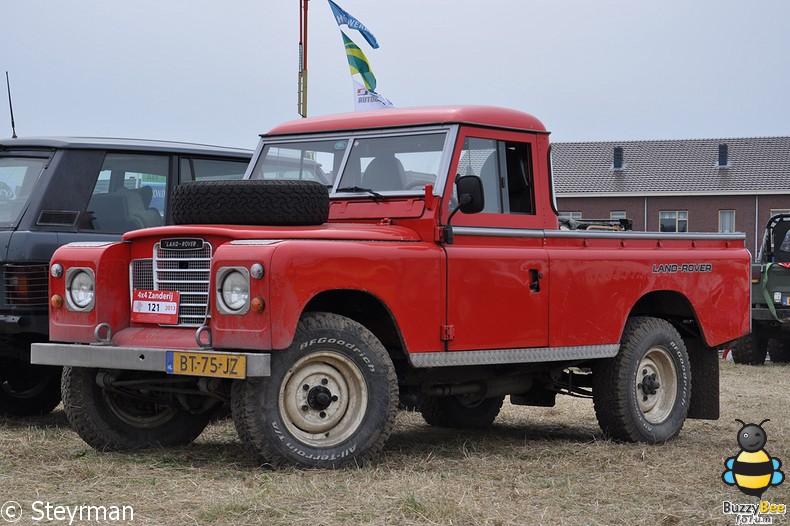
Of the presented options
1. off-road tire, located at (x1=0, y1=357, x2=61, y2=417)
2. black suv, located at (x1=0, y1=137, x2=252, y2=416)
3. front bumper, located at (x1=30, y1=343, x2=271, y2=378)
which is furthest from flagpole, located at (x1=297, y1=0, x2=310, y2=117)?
front bumper, located at (x1=30, y1=343, x2=271, y2=378)

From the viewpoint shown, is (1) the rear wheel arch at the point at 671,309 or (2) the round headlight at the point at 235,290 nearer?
(2) the round headlight at the point at 235,290

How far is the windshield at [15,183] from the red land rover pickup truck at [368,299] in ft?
5.42

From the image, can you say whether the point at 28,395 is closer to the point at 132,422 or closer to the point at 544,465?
the point at 132,422

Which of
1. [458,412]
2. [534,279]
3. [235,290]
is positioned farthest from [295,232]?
[458,412]

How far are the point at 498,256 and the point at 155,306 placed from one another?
218cm

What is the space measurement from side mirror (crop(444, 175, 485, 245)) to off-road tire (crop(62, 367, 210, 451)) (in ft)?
7.02

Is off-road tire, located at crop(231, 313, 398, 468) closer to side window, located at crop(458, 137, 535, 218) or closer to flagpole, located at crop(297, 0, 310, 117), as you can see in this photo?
side window, located at crop(458, 137, 535, 218)

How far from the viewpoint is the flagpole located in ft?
59.6

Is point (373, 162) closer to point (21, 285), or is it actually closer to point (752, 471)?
point (21, 285)

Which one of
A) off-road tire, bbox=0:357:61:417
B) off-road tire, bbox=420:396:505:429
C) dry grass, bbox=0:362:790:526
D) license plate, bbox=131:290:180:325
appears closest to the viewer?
dry grass, bbox=0:362:790:526

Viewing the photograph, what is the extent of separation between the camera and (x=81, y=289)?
7375mm

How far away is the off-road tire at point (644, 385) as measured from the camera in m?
8.71

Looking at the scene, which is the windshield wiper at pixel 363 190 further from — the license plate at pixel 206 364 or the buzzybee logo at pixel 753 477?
the buzzybee logo at pixel 753 477

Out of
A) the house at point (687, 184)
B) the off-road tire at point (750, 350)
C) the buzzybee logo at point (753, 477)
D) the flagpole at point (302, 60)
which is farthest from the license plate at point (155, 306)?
the house at point (687, 184)
